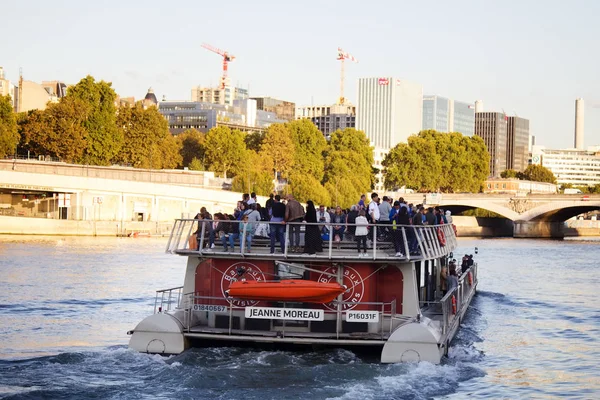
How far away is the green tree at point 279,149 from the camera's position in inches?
5945

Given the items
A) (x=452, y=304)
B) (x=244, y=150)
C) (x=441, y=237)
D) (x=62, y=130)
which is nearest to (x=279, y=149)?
(x=244, y=150)

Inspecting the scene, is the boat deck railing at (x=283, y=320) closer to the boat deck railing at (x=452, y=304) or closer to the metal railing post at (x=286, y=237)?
Answer: the metal railing post at (x=286, y=237)

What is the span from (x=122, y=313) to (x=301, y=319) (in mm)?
14814

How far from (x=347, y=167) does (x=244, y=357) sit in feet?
414

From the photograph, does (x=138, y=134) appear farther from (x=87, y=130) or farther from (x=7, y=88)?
(x=7, y=88)

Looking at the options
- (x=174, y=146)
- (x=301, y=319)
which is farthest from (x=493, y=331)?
(x=174, y=146)

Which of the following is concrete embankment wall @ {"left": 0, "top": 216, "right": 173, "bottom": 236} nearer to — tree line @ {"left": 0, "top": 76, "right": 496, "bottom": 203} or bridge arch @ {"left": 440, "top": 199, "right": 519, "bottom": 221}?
tree line @ {"left": 0, "top": 76, "right": 496, "bottom": 203}

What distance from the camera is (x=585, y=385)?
2675 cm

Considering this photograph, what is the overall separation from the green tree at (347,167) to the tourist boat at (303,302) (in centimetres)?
10538

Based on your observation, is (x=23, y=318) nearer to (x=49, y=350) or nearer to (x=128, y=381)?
(x=49, y=350)

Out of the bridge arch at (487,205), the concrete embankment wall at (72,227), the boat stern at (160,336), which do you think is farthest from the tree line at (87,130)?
the boat stern at (160,336)

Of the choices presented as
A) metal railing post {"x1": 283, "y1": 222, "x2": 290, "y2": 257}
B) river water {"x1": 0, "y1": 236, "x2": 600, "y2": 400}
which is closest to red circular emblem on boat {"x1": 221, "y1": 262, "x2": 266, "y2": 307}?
metal railing post {"x1": 283, "y1": 222, "x2": 290, "y2": 257}

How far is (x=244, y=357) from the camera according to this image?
81.9ft

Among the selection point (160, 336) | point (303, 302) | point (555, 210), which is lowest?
point (160, 336)
